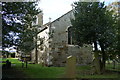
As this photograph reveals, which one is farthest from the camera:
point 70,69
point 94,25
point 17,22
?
point 94,25

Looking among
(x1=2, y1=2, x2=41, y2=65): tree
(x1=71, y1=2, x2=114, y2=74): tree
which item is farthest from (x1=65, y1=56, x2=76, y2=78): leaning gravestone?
(x1=71, y1=2, x2=114, y2=74): tree

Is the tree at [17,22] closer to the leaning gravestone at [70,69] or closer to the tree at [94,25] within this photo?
the tree at [94,25]

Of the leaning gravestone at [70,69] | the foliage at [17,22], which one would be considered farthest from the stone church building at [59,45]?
the leaning gravestone at [70,69]

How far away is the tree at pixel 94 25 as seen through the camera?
25.6 feet

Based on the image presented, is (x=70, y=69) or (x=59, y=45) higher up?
(x=59, y=45)

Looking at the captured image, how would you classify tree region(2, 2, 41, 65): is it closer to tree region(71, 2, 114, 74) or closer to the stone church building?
tree region(71, 2, 114, 74)

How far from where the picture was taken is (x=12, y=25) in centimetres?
610

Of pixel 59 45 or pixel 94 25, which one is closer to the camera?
pixel 94 25

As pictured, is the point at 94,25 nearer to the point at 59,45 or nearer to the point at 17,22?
the point at 17,22

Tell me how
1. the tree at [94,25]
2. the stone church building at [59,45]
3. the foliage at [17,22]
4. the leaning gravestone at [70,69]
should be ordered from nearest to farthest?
the leaning gravestone at [70,69], the foliage at [17,22], the tree at [94,25], the stone church building at [59,45]

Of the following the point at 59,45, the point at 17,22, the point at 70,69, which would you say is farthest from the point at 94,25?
the point at 70,69

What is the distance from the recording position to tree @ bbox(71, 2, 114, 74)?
7.81 metres

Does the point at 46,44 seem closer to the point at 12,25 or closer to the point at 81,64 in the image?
the point at 81,64

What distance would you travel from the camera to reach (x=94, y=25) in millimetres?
7754
